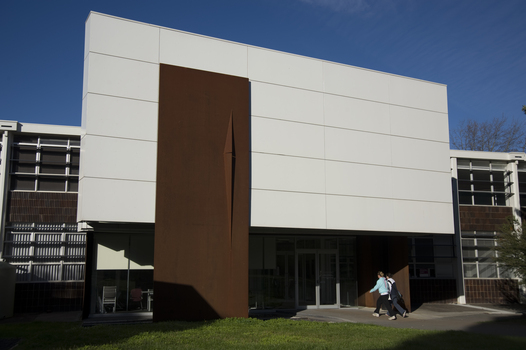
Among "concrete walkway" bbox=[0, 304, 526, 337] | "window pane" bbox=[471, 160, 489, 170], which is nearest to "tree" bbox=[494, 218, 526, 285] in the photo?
"concrete walkway" bbox=[0, 304, 526, 337]

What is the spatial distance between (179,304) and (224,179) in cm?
388

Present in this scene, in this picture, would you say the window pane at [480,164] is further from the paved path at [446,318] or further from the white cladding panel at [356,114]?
Result: the white cladding panel at [356,114]

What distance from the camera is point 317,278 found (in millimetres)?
20203

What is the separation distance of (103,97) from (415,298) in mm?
17089

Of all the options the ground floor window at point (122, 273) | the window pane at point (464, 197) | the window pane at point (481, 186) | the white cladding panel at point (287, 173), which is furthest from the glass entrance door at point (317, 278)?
the window pane at point (481, 186)

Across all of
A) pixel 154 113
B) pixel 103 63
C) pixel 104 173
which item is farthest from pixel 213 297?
pixel 103 63

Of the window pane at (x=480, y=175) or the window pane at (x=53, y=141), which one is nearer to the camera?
the window pane at (x=53, y=141)

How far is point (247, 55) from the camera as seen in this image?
16.1 metres

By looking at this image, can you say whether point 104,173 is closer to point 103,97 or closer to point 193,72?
point 103,97

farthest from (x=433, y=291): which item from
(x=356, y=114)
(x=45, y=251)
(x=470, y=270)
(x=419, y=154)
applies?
(x=45, y=251)

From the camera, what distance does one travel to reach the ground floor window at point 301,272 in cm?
1912

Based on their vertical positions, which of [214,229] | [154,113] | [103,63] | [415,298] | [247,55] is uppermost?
[247,55]

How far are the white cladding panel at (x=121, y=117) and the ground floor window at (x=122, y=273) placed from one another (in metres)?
4.68

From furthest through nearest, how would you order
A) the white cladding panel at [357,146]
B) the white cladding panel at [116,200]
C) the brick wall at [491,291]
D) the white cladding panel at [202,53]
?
1. the brick wall at [491,291]
2. the white cladding panel at [357,146]
3. the white cladding panel at [202,53]
4. the white cladding panel at [116,200]
